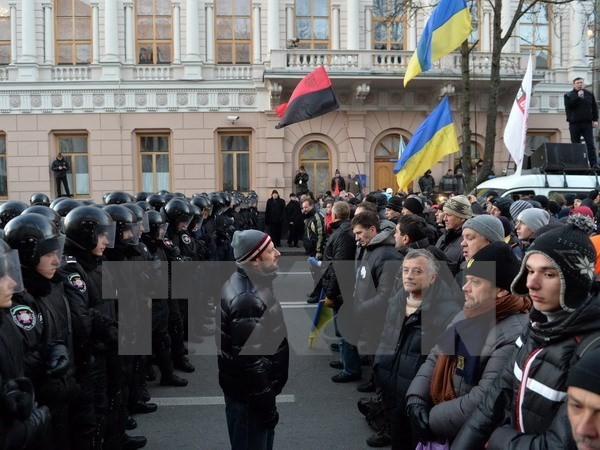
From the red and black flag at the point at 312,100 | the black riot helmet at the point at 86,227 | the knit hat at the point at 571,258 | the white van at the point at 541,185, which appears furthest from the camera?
the red and black flag at the point at 312,100

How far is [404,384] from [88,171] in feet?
72.5

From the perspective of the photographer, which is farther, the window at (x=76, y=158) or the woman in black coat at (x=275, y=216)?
the window at (x=76, y=158)

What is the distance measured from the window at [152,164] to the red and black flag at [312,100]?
41.6ft

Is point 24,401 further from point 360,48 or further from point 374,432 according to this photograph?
point 360,48

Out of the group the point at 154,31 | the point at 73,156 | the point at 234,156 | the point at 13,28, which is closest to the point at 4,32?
the point at 13,28

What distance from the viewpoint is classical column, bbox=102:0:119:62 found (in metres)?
23.2

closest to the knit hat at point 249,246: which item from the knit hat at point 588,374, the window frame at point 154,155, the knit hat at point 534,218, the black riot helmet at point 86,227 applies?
the black riot helmet at point 86,227

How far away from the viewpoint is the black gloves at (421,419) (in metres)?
3.00

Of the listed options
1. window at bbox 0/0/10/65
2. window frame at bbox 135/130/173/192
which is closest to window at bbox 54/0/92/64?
window at bbox 0/0/10/65

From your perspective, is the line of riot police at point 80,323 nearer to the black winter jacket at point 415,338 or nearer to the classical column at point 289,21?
the black winter jacket at point 415,338

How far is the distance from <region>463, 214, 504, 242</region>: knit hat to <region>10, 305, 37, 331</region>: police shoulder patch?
2934 mm

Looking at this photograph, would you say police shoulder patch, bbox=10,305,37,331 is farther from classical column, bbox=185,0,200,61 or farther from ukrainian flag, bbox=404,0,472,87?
classical column, bbox=185,0,200,61

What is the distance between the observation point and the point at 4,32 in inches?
934

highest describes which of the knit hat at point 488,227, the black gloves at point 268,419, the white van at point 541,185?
the white van at point 541,185
